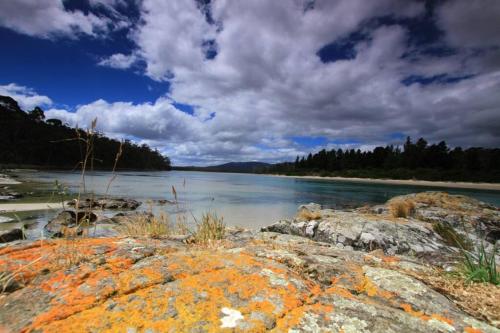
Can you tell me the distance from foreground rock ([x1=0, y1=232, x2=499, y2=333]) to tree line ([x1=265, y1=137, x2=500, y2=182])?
3247 inches

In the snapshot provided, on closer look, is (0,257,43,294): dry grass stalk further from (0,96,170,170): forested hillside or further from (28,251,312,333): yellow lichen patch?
(0,96,170,170): forested hillside

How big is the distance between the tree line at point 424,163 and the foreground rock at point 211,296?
3247 inches

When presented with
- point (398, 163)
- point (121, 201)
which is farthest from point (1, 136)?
point (398, 163)

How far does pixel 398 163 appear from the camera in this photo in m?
87.9

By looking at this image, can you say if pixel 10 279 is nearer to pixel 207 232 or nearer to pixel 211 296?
pixel 211 296

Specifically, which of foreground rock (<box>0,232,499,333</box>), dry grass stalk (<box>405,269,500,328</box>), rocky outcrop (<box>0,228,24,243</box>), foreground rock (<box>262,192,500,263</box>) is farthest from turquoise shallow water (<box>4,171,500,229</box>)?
rocky outcrop (<box>0,228,24,243</box>)

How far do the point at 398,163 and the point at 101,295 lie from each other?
9926cm

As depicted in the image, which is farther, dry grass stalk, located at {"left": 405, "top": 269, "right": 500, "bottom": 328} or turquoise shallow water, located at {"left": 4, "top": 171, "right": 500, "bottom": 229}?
turquoise shallow water, located at {"left": 4, "top": 171, "right": 500, "bottom": 229}

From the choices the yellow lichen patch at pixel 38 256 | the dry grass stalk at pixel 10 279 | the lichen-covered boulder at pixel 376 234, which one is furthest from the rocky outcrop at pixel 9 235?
the lichen-covered boulder at pixel 376 234

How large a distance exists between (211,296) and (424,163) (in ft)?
318

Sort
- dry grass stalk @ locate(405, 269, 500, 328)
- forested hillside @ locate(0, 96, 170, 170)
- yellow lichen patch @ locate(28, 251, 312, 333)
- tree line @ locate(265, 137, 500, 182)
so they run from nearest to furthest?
yellow lichen patch @ locate(28, 251, 312, 333) < dry grass stalk @ locate(405, 269, 500, 328) < tree line @ locate(265, 137, 500, 182) < forested hillside @ locate(0, 96, 170, 170)

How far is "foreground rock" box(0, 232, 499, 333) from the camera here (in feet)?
4.99

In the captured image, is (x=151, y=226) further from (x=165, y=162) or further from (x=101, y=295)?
(x=165, y=162)

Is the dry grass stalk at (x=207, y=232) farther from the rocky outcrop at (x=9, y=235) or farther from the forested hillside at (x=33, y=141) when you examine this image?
the forested hillside at (x=33, y=141)
